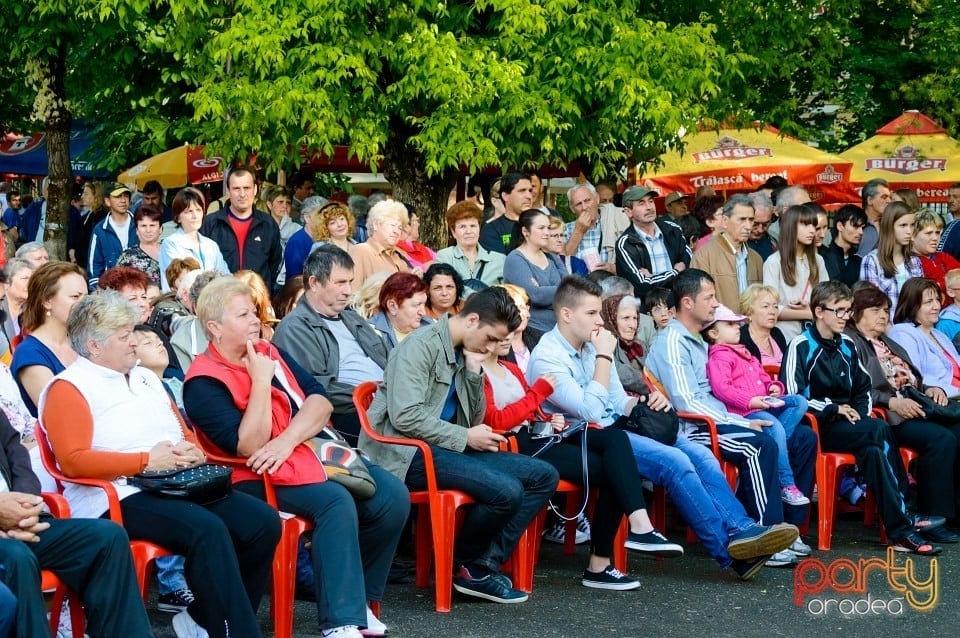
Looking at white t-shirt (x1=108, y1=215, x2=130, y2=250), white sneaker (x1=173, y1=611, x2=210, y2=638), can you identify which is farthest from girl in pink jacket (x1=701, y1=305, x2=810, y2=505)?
white t-shirt (x1=108, y1=215, x2=130, y2=250)

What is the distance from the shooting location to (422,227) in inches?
545

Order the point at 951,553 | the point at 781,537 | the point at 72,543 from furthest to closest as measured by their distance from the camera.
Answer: the point at 951,553
the point at 781,537
the point at 72,543

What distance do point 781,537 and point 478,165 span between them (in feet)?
18.1

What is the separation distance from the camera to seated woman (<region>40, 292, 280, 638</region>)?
17.1 feet

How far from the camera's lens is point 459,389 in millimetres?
6645

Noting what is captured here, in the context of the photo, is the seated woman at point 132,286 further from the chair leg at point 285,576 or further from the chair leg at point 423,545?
the chair leg at point 285,576

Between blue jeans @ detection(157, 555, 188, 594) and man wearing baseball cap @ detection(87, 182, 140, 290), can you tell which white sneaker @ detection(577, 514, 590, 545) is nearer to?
blue jeans @ detection(157, 555, 188, 594)

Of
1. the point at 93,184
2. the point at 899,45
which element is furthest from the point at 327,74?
the point at 899,45

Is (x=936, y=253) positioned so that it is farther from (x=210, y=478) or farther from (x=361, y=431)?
(x=210, y=478)

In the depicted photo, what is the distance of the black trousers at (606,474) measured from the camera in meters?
6.97

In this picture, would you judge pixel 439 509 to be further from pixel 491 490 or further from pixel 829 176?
pixel 829 176

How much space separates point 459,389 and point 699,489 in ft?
4.69

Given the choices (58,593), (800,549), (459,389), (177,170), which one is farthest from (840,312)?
(177,170)

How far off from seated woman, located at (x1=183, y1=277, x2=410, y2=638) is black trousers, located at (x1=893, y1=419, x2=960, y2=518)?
155 inches
